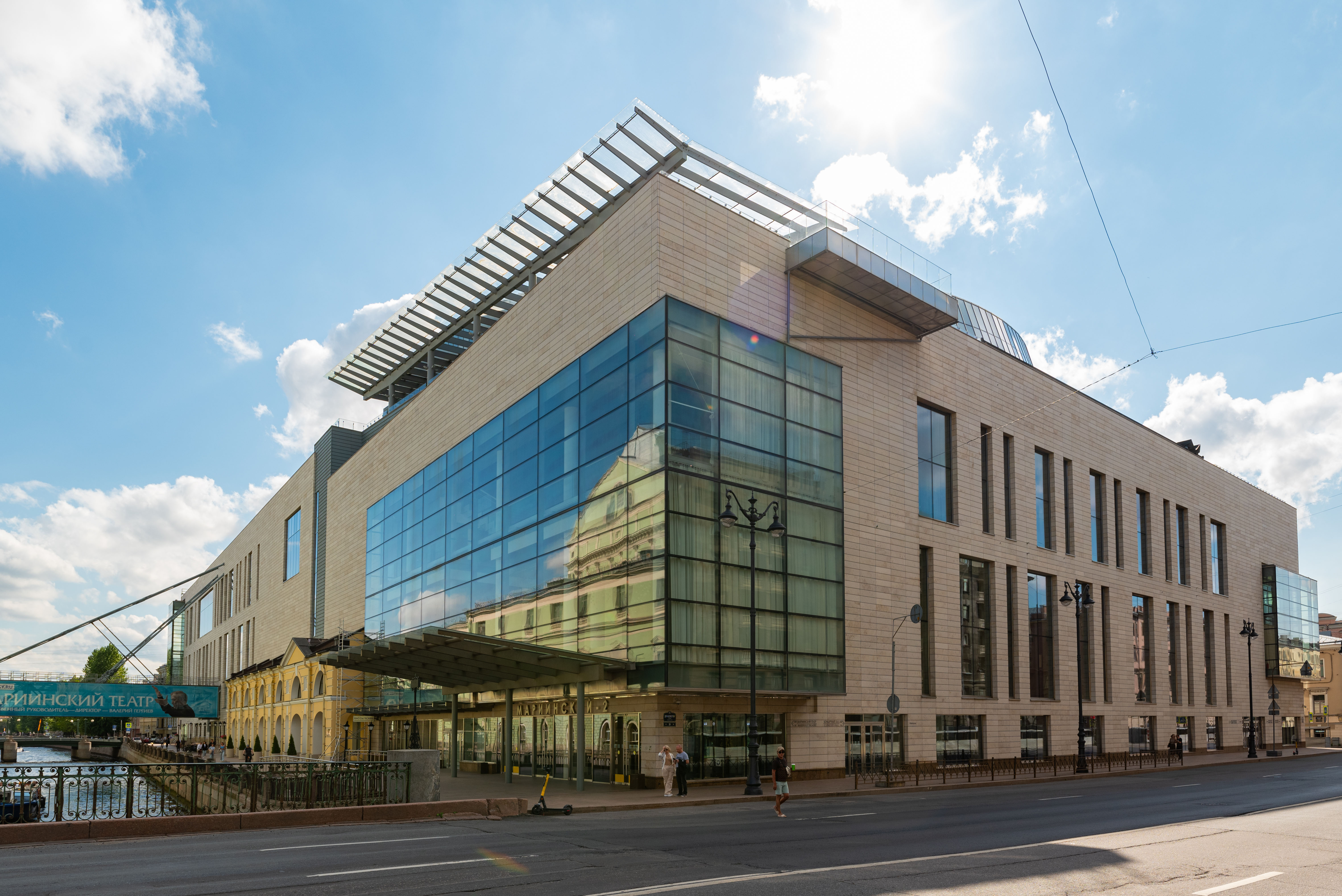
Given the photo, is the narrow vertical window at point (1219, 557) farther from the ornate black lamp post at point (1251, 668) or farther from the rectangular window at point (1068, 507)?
the rectangular window at point (1068, 507)

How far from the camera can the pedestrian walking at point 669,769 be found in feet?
91.1

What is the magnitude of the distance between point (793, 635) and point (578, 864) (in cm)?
2069

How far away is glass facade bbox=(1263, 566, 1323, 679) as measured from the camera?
71.4 m

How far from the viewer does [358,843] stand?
16578 mm

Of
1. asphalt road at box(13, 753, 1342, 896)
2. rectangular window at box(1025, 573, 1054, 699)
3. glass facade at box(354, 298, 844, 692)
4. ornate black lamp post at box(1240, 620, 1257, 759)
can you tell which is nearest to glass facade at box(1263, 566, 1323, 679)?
ornate black lamp post at box(1240, 620, 1257, 759)

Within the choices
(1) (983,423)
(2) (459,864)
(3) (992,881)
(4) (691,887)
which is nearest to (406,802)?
(2) (459,864)

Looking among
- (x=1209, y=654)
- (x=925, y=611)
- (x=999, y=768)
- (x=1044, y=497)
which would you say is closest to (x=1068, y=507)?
(x=1044, y=497)

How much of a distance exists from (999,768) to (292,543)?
198 feet

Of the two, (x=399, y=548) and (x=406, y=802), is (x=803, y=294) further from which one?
(x=399, y=548)

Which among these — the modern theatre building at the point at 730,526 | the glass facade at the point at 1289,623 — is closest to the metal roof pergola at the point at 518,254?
the modern theatre building at the point at 730,526

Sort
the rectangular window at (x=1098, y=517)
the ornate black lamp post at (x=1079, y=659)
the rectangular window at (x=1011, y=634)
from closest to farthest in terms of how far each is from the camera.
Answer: the ornate black lamp post at (x=1079, y=659), the rectangular window at (x=1011, y=634), the rectangular window at (x=1098, y=517)

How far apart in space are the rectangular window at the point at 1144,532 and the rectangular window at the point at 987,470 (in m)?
17.0

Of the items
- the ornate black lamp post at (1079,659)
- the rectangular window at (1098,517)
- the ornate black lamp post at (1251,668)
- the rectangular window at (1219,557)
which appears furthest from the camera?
the rectangular window at (1219,557)

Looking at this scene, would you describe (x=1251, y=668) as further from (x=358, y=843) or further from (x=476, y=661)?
(x=358, y=843)
